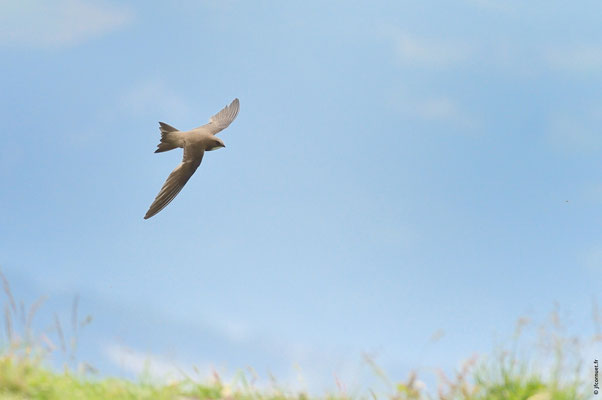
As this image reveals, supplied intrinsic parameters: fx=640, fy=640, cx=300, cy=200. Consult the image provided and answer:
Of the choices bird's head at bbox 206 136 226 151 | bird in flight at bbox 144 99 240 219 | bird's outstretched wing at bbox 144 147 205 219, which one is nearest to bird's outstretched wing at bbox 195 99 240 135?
bird in flight at bbox 144 99 240 219

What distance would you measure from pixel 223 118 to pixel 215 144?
2.39m

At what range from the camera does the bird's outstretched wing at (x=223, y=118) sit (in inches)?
537

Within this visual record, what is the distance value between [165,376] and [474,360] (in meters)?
2.66

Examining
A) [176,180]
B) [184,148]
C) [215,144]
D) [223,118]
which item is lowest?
[176,180]

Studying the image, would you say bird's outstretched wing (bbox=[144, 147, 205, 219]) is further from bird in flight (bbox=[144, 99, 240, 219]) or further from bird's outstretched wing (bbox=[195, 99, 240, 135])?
bird's outstretched wing (bbox=[195, 99, 240, 135])

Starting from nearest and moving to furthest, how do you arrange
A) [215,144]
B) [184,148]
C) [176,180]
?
[176,180], [184,148], [215,144]

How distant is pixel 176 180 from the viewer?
1143 cm

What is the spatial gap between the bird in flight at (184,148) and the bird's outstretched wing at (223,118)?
29.6 inches

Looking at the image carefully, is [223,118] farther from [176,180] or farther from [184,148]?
[176,180]

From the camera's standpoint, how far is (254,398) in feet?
18.1

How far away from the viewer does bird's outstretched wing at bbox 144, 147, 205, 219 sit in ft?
36.0

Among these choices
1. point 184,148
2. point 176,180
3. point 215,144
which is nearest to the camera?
point 176,180

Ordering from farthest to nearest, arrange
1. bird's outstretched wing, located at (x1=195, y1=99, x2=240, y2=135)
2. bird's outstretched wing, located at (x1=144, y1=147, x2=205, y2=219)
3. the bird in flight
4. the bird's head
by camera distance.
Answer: bird's outstretched wing, located at (x1=195, y1=99, x2=240, y2=135)
the bird's head
the bird in flight
bird's outstretched wing, located at (x1=144, y1=147, x2=205, y2=219)

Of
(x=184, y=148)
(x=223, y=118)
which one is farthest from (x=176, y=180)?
(x=223, y=118)
